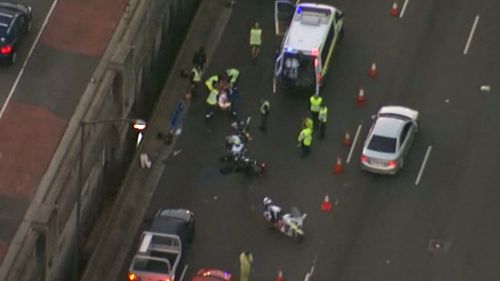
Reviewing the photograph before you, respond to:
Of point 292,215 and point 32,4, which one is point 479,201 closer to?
point 292,215

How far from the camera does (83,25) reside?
307 ft

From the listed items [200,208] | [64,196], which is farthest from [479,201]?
[64,196]

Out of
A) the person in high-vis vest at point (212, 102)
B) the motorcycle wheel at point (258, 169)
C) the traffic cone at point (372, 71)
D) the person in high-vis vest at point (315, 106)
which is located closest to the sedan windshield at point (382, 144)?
the person in high-vis vest at point (315, 106)

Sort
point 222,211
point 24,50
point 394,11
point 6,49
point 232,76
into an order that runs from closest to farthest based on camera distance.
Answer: point 6,49
point 222,211
point 24,50
point 232,76
point 394,11

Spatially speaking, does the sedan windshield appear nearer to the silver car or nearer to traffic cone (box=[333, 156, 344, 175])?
the silver car

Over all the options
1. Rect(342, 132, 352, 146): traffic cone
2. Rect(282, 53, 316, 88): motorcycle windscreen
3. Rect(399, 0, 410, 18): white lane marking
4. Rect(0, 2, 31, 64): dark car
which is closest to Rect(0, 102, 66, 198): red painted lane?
Rect(0, 2, 31, 64): dark car

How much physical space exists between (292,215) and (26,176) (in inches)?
455

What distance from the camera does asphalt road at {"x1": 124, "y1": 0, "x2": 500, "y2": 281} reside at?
292 ft

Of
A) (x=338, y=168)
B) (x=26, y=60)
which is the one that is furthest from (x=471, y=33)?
(x=26, y=60)

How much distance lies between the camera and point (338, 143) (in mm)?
94062

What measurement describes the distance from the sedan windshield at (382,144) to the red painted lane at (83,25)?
12.2 metres

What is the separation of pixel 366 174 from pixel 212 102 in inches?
312

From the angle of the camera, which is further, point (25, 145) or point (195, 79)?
point (195, 79)

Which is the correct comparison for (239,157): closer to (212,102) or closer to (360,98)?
(212,102)
